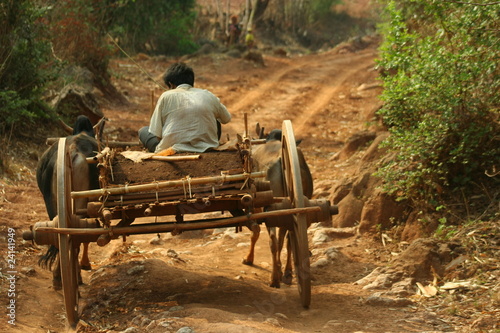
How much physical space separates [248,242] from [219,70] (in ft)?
50.0

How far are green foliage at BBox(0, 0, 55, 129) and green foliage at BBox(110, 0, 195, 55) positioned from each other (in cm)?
1081

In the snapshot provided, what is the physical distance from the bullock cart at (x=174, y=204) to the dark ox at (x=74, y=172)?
23.9 inches

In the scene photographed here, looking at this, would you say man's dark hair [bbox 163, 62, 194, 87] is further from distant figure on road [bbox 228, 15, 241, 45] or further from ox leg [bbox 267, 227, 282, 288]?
distant figure on road [bbox 228, 15, 241, 45]

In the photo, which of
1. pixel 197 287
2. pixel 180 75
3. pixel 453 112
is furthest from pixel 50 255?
pixel 453 112

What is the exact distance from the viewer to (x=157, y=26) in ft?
88.2

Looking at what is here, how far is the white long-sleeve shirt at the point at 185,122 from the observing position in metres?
6.13

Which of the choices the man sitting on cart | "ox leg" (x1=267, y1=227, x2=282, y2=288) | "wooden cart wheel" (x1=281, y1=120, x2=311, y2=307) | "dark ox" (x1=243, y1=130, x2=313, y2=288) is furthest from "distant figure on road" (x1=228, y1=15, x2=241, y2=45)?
"wooden cart wheel" (x1=281, y1=120, x2=311, y2=307)

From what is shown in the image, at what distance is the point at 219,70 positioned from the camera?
23281mm

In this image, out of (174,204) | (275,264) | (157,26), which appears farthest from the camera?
(157,26)

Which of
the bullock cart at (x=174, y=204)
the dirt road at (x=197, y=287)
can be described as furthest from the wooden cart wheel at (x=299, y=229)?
the dirt road at (x=197, y=287)

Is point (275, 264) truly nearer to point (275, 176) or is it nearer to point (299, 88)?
point (275, 176)

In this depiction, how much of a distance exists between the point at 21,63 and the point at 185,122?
648cm

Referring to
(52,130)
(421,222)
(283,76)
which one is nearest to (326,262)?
(421,222)

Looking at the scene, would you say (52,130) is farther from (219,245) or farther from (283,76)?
(283,76)
